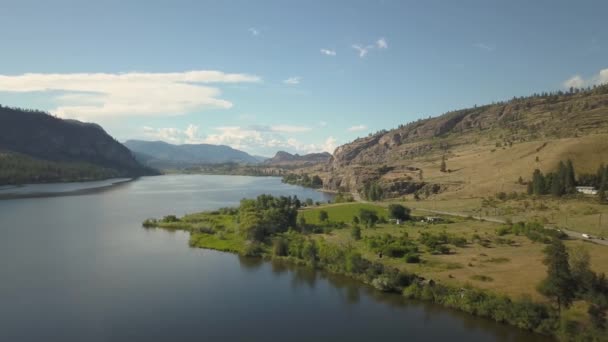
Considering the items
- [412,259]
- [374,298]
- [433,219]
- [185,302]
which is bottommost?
[374,298]

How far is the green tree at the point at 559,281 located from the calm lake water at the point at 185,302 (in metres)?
4.08

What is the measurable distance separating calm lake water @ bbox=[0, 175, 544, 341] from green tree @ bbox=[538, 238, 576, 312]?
4.08 m

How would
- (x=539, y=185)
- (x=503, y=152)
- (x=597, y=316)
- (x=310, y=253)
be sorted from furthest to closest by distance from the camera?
(x=503, y=152) → (x=539, y=185) → (x=310, y=253) → (x=597, y=316)

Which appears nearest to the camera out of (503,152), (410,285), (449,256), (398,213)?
(410,285)

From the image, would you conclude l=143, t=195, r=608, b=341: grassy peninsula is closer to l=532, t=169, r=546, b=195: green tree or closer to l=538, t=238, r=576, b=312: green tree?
l=538, t=238, r=576, b=312: green tree

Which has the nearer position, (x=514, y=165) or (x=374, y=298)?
(x=374, y=298)

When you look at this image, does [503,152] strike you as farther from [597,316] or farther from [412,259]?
[597,316]

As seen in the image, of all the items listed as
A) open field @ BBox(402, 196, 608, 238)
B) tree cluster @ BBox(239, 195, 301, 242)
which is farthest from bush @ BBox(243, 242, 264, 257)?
open field @ BBox(402, 196, 608, 238)

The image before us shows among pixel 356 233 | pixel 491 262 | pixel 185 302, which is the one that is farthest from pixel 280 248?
pixel 491 262

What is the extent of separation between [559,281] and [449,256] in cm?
1898

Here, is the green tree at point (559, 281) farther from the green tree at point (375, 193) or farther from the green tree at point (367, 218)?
the green tree at point (375, 193)

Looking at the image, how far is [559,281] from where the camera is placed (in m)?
33.7

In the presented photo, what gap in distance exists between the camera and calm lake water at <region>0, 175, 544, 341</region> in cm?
3428

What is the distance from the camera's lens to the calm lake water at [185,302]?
3428cm
